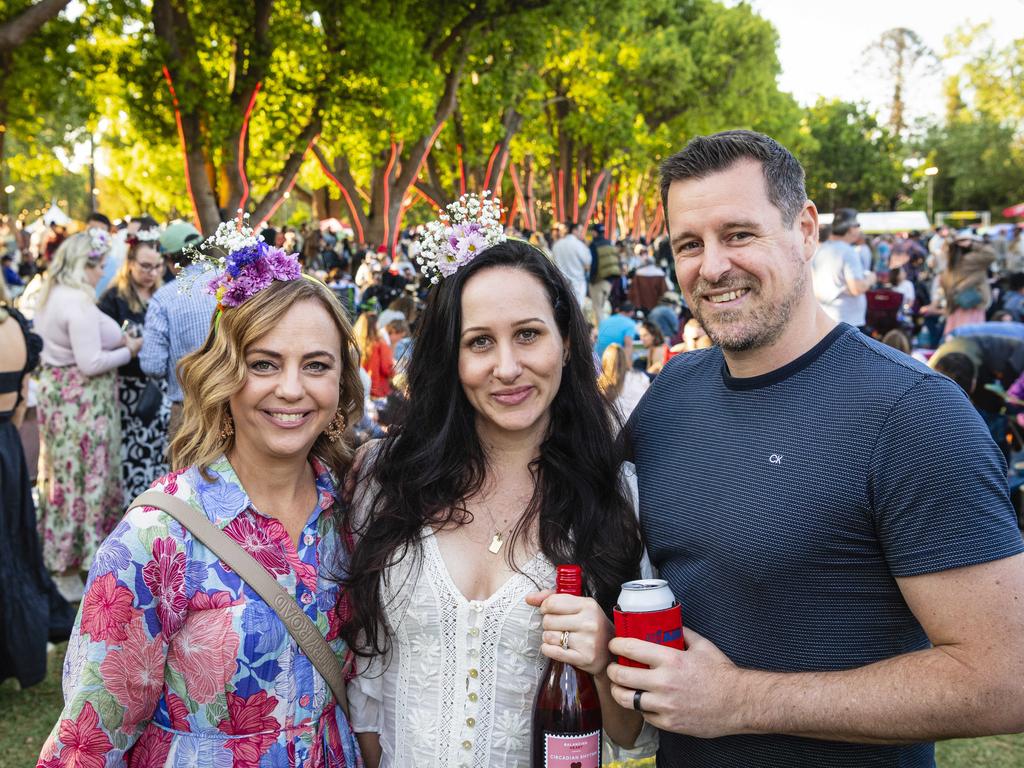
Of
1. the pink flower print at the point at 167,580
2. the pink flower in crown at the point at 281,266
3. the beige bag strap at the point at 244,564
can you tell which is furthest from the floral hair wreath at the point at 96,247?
the pink flower print at the point at 167,580

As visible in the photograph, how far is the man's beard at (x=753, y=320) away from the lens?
1.91 meters

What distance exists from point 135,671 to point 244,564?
0.33 meters

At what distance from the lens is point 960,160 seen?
57.4m

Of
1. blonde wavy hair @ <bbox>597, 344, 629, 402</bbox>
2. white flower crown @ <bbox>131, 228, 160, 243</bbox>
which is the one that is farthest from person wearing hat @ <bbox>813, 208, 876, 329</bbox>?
white flower crown @ <bbox>131, 228, 160, 243</bbox>

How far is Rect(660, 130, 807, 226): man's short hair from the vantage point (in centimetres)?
193

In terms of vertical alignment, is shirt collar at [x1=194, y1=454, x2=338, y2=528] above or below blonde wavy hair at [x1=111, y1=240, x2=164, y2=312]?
below

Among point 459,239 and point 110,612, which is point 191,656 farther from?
point 459,239

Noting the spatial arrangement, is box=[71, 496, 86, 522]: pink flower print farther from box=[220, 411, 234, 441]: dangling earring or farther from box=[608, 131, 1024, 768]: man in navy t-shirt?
box=[608, 131, 1024, 768]: man in navy t-shirt

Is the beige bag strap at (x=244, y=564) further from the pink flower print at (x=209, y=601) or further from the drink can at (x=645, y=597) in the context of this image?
the drink can at (x=645, y=597)

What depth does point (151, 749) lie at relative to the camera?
2.14 meters

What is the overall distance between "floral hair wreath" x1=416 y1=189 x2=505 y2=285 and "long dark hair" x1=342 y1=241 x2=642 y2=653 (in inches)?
1.2

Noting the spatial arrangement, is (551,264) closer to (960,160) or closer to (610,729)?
(610,729)

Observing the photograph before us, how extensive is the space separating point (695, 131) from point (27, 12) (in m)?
33.0

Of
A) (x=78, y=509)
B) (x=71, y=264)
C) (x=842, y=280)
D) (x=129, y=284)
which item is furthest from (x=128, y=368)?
(x=842, y=280)
